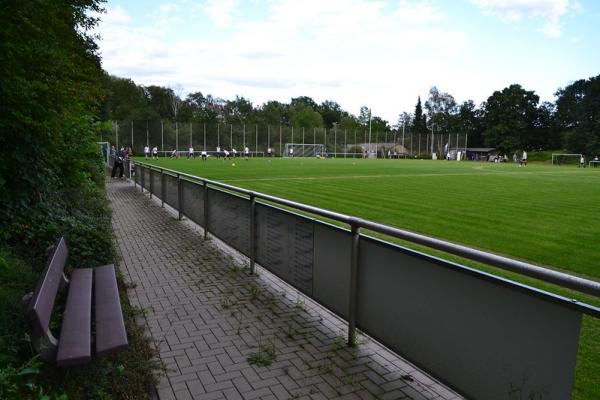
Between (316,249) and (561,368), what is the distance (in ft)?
8.54

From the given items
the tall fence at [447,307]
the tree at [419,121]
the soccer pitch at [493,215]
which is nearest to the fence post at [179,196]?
the soccer pitch at [493,215]

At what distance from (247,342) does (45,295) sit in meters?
1.77

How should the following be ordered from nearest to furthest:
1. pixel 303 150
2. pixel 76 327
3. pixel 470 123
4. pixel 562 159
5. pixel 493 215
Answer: pixel 76 327 → pixel 493 215 → pixel 562 159 → pixel 303 150 → pixel 470 123

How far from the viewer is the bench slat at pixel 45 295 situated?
8.73 ft

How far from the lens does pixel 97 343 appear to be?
3.00 meters

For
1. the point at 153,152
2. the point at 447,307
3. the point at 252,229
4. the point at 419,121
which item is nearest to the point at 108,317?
the point at 447,307

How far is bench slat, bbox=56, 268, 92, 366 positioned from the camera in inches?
109

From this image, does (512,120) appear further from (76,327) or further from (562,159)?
(76,327)

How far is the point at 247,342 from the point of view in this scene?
4148mm

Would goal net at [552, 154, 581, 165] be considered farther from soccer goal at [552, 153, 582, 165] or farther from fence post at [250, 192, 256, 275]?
fence post at [250, 192, 256, 275]

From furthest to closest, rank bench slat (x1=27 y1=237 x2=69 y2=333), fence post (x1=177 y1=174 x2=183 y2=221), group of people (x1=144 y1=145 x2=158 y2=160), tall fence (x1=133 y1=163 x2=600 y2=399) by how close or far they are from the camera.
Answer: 1. group of people (x1=144 y1=145 x2=158 y2=160)
2. fence post (x1=177 y1=174 x2=183 y2=221)
3. bench slat (x1=27 y1=237 x2=69 y2=333)
4. tall fence (x1=133 y1=163 x2=600 y2=399)

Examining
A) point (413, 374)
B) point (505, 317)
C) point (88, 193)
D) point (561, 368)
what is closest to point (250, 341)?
point (413, 374)

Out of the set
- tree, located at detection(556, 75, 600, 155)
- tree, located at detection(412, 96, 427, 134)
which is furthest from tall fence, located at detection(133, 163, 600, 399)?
tree, located at detection(412, 96, 427, 134)

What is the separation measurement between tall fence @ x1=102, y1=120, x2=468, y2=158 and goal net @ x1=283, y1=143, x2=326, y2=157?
0.80 meters
